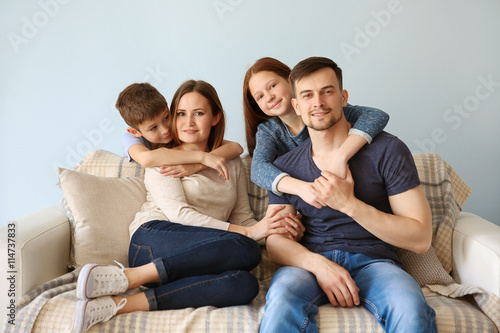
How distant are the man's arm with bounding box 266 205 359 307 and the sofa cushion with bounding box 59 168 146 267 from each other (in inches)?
23.8

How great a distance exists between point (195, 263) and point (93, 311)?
0.34m

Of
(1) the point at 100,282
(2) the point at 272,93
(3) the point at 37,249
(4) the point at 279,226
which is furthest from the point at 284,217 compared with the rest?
(3) the point at 37,249

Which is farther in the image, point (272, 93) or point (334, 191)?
point (272, 93)

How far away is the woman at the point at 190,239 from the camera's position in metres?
1.38

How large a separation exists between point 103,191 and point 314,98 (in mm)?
915

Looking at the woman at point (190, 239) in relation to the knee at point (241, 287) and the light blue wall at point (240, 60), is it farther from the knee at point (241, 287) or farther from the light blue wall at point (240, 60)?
the light blue wall at point (240, 60)

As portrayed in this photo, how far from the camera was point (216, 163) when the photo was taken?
1.77 m

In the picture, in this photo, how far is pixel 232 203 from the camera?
1.83 m

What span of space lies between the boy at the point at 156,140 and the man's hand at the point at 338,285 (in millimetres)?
588

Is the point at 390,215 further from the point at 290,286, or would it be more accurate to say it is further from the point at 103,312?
the point at 103,312

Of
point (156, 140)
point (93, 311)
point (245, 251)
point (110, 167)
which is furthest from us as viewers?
point (110, 167)

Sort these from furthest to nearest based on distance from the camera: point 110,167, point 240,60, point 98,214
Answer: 1. point 240,60
2. point 110,167
3. point 98,214

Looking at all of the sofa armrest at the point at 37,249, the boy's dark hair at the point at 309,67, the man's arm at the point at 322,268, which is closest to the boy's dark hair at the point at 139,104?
the sofa armrest at the point at 37,249

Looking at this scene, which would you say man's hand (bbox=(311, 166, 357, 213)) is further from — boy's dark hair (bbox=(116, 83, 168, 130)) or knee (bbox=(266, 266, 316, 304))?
boy's dark hair (bbox=(116, 83, 168, 130))
